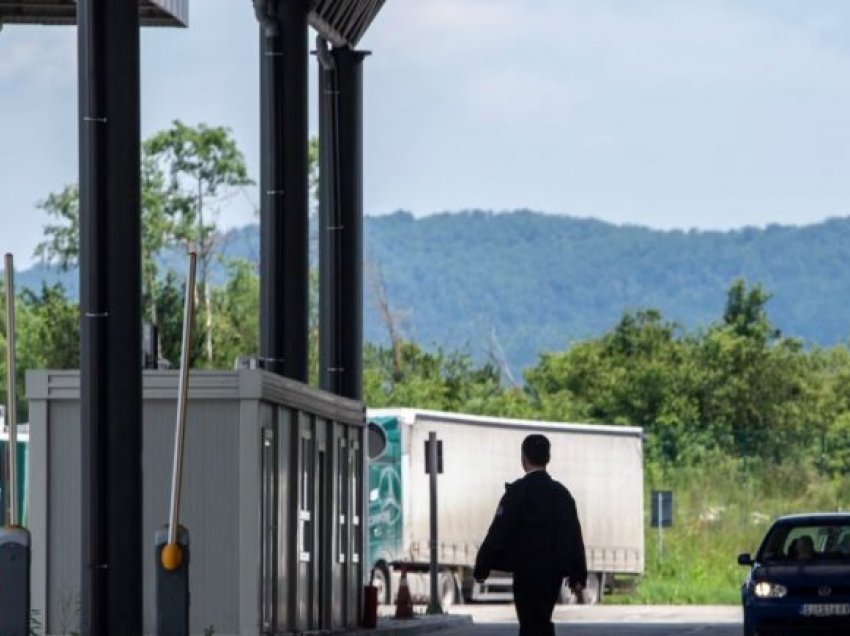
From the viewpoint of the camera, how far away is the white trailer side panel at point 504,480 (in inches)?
2045

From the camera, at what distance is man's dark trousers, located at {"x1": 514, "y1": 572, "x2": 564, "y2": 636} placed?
17188 millimetres

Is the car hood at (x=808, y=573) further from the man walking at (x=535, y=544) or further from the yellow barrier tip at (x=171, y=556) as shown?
the man walking at (x=535, y=544)

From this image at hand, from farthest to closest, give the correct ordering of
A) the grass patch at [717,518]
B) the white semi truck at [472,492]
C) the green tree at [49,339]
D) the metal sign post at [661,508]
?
the green tree at [49,339]
the metal sign post at [661,508]
the grass patch at [717,518]
the white semi truck at [472,492]

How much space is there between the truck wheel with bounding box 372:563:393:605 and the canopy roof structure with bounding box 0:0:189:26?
15746mm

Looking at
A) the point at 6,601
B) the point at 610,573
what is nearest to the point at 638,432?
the point at 610,573

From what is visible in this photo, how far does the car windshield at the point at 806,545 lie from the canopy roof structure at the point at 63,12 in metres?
11.9

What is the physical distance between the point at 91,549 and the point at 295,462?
19.1ft

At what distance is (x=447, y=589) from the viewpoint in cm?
5375

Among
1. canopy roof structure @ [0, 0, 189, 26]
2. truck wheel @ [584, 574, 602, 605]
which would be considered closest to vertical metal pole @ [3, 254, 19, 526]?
canopy roof structure @ [0, 0, 189, 26]

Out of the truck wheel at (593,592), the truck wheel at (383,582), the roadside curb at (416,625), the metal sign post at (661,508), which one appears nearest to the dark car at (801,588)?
the roadside curb at (416,625)

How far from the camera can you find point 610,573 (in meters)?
59.5

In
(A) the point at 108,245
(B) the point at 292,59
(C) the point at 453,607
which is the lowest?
(C) the point at 453,607

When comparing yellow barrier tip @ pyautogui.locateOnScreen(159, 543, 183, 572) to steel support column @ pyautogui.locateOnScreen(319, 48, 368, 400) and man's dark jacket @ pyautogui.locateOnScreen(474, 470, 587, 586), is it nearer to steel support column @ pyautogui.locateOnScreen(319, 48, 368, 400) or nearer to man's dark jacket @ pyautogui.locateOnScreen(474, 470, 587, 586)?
man's dark jacket @ pyautogui.locateOnScreen(474, 470, 587, 586)

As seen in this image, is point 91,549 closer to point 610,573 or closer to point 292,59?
point 292,59
